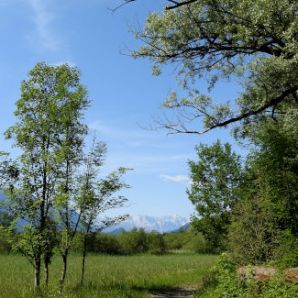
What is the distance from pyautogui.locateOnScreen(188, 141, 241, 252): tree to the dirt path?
4.66m

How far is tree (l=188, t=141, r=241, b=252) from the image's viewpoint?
2623cm

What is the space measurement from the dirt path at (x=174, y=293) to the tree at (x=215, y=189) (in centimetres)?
466

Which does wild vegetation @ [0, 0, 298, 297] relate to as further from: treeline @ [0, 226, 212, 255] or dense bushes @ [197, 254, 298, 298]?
treeline @ [0, 226, 212, 255]

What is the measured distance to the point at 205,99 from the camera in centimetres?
2122

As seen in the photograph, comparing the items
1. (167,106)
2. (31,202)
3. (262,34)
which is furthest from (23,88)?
(262,34)

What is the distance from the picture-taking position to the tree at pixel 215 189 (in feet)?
86.1

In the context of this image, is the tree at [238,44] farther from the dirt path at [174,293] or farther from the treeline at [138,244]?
Answer: the treeline at [138,244]

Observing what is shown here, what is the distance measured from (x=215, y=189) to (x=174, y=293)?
26.9 feet

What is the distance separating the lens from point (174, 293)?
20.3 metres

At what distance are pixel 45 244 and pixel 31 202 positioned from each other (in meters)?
1.54

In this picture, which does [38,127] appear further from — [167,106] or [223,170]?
[223,170]

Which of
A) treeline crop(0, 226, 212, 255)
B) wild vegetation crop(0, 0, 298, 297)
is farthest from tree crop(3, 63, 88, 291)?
treeline crop(0, 226, 212, 255)

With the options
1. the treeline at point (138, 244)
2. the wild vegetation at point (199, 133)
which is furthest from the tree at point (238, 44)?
the treeline at point (138, 244)

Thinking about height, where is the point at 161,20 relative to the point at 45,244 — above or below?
above
